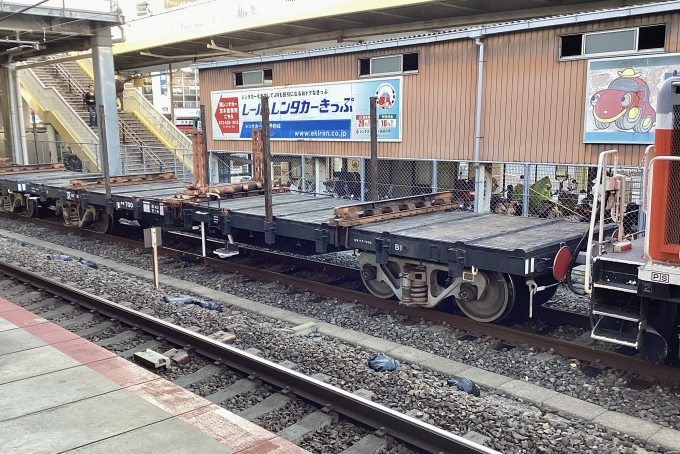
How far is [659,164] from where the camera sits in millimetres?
5773

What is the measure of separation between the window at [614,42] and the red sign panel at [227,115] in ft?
39.0

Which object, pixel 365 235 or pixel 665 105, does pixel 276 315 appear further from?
pixel 665 105

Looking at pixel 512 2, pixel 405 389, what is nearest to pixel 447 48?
pixel 512 2

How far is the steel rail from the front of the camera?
14.9ft

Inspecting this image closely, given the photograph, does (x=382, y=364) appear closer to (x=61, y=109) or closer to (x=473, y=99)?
(x=473, y=99)

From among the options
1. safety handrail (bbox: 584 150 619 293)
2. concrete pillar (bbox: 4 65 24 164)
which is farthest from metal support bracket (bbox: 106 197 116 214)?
concrete pillar (bbox: 4 65 24 164)

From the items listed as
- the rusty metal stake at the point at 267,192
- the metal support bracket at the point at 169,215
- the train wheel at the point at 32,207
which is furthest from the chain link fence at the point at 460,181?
the train wheel at the point at 32,207

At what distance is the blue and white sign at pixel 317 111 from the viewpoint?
17.4 meters

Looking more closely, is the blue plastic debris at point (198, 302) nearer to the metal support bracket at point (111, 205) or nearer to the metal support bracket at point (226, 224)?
the metal support bracket at point (226, 224)

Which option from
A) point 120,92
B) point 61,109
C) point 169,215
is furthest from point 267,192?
point 120,92

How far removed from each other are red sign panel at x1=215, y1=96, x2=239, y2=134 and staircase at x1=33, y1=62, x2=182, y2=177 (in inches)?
352

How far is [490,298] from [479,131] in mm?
8265

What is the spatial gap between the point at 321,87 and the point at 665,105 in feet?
45.0

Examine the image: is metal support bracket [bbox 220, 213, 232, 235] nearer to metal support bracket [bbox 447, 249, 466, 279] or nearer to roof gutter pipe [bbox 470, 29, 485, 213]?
metal support bracket [bbox 447, 249, 466, 279]
